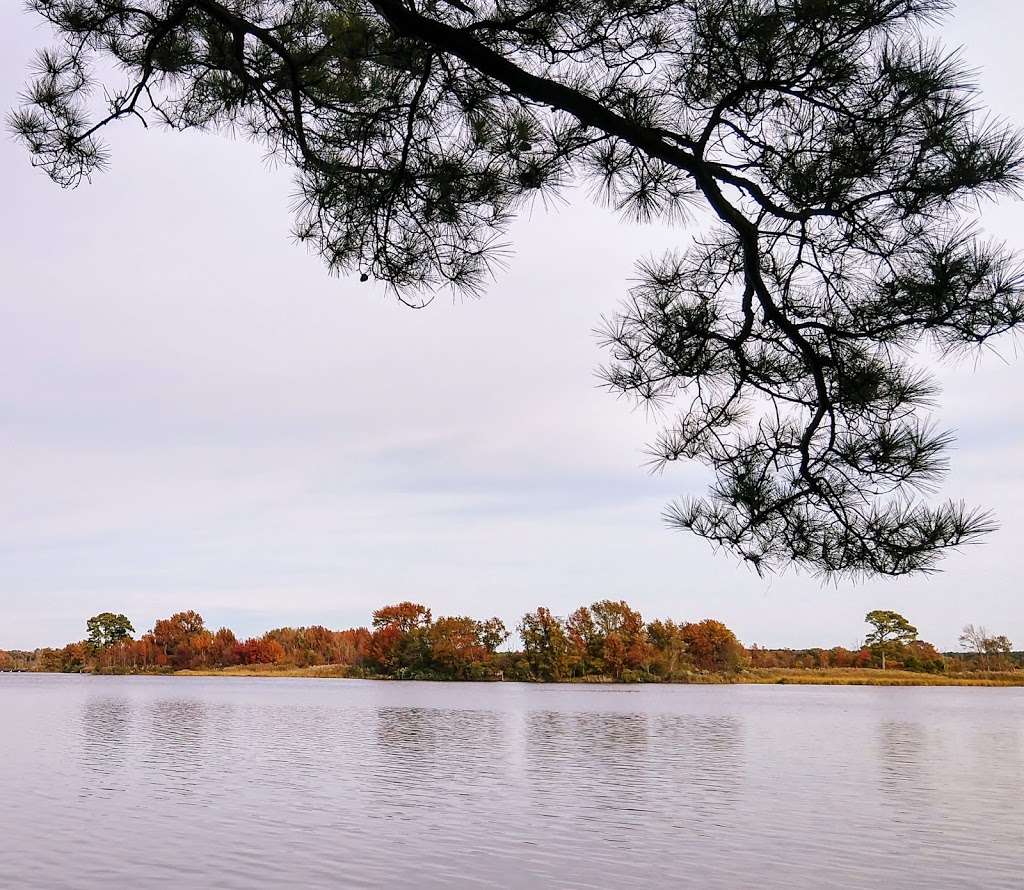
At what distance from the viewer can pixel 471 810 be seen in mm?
12984

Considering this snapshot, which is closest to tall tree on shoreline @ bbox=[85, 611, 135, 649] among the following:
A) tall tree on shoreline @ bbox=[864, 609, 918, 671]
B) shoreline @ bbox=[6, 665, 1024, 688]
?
shoreline @ bbox=[6, 665, 1024, 688]

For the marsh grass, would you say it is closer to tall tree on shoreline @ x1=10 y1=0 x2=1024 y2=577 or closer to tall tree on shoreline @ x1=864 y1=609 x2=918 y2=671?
tall tree on shoreline @ x1=864 y1=609 x2=918 y2=671

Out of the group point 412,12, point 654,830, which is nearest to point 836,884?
point 654,830

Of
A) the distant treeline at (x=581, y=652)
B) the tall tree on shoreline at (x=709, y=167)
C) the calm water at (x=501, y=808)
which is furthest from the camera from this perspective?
the distant treeline at (x=581, y=652)

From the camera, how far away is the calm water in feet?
31.4

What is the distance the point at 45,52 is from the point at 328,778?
12.5 m

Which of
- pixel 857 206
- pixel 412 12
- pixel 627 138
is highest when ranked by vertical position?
pixel 412 12

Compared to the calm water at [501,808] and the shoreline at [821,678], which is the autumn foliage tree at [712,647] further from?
the calm water at [501,808]

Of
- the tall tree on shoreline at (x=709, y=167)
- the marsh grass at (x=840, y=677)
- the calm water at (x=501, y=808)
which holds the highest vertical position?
the tall tree on shoreline at (x=709, y=167)

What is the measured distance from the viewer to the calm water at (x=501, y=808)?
31.4ft

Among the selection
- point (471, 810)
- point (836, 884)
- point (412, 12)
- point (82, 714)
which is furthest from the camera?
point (82, 714)

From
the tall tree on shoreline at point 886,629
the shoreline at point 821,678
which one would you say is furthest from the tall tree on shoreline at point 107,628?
the tall tree on shoreline at point 886,629

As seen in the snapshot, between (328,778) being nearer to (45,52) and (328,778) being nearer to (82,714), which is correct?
(45,52)

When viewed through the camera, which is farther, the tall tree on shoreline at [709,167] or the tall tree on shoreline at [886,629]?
the tall tree on shoreline at [886,629]
